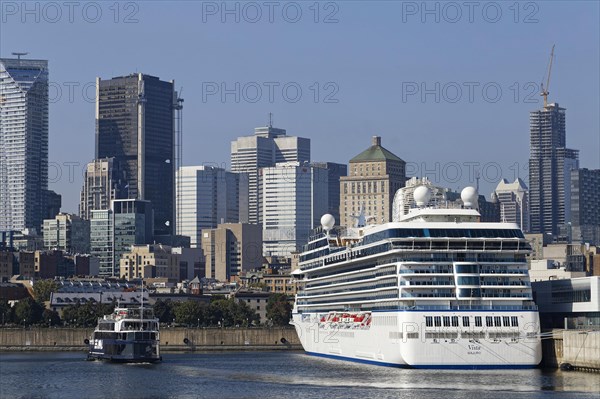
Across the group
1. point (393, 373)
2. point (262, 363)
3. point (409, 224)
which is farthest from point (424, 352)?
point (262, 363)

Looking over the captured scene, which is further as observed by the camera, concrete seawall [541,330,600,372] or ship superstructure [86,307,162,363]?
ship superstructure [86,307,162,363]

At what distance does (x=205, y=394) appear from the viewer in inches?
4456

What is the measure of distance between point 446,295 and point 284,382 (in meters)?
17.0

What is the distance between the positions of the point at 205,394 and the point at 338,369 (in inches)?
1058

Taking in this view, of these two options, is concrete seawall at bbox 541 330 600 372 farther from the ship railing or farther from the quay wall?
the ship railing

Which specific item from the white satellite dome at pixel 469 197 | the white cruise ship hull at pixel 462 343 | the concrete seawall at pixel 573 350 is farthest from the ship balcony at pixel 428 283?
the white satellite dome at pixel 469 197

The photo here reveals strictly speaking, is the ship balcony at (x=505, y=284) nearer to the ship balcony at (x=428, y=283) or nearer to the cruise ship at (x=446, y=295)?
the cruise ship at (x=446, y=295)

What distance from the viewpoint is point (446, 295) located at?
421 feet

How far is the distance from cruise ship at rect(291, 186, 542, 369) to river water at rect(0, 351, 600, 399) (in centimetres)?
210

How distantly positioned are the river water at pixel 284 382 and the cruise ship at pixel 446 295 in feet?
6.90

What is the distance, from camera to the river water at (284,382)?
110 m

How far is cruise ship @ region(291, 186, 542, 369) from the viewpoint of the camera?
4968 inches

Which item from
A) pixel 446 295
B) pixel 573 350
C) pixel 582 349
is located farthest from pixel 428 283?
pixel 582 349

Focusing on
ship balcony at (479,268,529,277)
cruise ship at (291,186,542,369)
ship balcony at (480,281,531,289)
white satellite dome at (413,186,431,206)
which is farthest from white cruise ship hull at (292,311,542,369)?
white satellite dome at (413,186,431,206)
